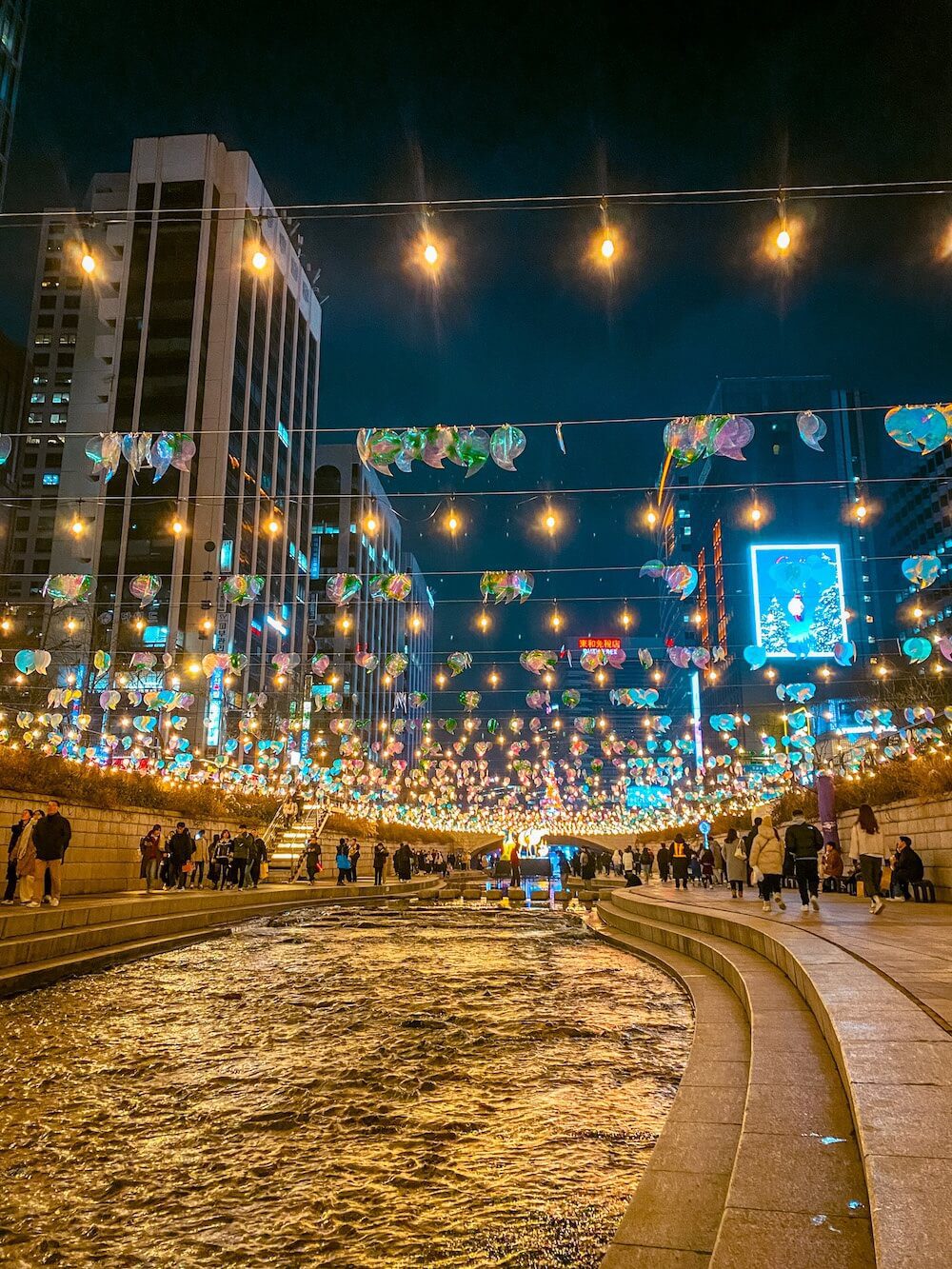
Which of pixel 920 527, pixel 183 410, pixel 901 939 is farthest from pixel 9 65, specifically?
pixel 920 527

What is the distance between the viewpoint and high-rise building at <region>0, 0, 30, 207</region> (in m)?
63.8

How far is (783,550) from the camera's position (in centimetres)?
5362

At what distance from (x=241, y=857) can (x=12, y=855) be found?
9.40 meters

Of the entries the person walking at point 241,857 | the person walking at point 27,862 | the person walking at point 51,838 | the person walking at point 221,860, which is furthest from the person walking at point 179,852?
the person walking at point 51,838

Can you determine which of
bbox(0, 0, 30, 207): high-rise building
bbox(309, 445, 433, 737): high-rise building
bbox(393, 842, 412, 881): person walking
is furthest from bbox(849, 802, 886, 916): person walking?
bbox(0, 0, 30, 207): high-rise building

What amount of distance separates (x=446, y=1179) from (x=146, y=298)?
66.7 m

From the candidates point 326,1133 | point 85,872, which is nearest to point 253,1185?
point 326,1133

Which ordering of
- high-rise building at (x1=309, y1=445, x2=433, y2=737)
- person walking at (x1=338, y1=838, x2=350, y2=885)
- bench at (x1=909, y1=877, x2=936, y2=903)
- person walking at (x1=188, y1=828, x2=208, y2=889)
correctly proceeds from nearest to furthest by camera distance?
bench at (x1=909, y1=877, x2=936, y2=903)
person walking at (x1=188, y1=828, x2=208, y2=889)
person walking at (x1=338, y1=838, x2=350, y2=885)
high-rise building at (x1=309, y1=445, x2=433, y2=737)

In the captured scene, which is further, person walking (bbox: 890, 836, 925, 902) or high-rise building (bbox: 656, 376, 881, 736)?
high-rise building (bbox: 656, 376, 881, 736)

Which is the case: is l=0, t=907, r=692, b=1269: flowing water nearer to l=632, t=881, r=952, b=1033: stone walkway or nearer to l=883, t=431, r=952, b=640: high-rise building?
l=632, t=881, r=952, b=1033: stone walkway

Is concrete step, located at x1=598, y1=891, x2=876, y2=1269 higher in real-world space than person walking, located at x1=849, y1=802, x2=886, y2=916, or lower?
lower

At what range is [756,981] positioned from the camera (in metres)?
7.29

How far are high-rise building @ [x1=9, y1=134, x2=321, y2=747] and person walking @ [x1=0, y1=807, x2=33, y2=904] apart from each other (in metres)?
34.9

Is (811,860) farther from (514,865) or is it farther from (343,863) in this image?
(514,865)
